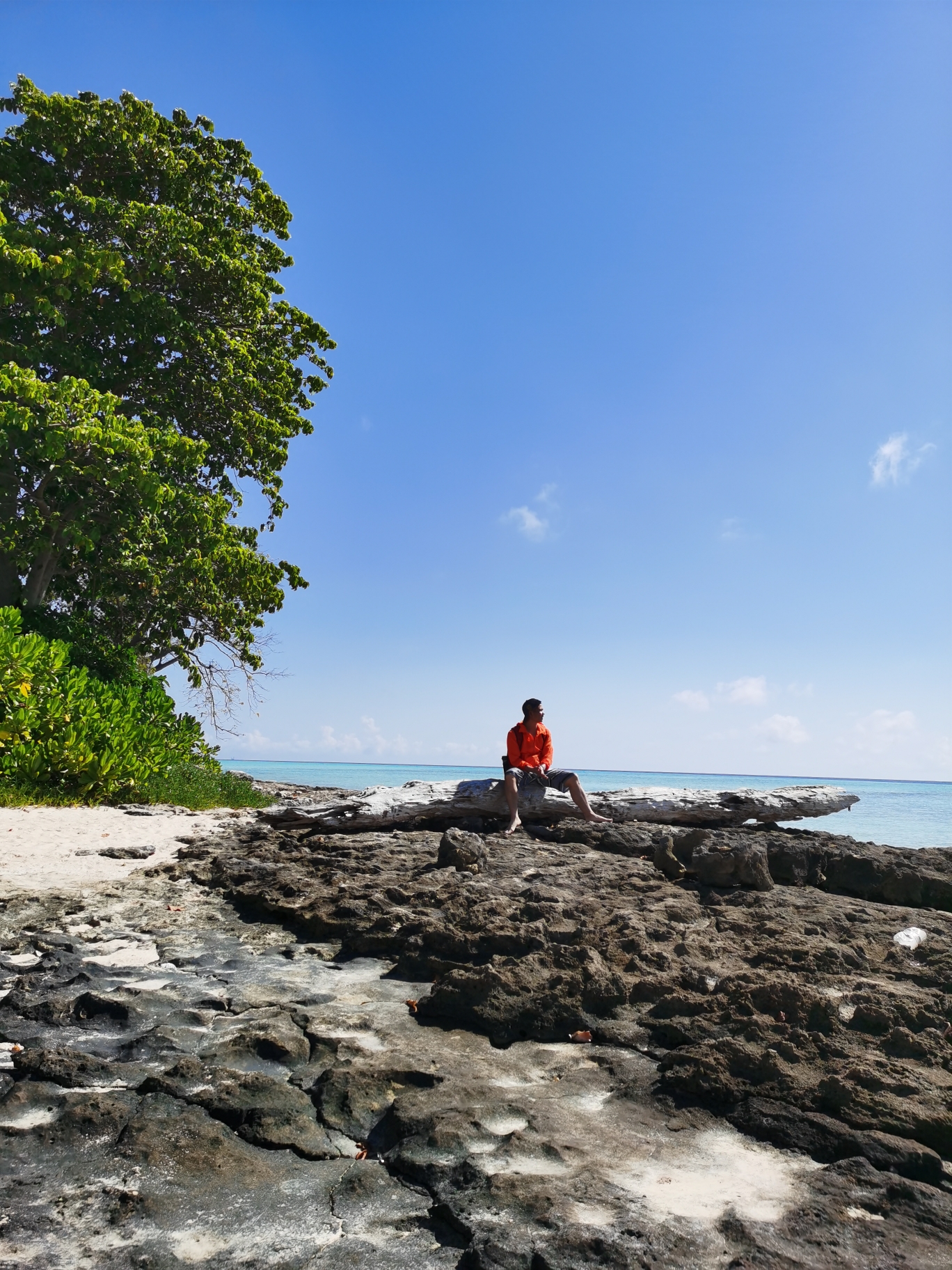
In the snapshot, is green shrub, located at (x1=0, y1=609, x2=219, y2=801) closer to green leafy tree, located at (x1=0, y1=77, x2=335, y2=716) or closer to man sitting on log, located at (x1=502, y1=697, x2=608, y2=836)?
green leafy tree, located at (x1=0, y1=77, x2=335, y2=716)

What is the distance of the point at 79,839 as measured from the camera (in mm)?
7723

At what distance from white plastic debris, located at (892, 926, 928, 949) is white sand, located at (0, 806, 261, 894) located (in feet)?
18.7

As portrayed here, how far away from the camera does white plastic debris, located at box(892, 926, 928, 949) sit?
4.58 m

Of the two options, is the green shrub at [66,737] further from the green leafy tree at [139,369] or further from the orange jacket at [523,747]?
the orange jacket at [523,747]

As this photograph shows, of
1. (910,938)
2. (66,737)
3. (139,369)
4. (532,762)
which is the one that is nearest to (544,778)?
(532,762)

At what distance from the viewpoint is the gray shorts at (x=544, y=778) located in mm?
9219

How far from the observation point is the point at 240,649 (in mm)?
16312

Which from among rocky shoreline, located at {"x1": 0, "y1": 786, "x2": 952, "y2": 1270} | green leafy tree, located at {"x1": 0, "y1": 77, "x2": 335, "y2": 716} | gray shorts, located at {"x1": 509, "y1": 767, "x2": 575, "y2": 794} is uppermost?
green leafy tree, located at {"x1": 0, "y1": 77, "x2": 335, "y2": 716}

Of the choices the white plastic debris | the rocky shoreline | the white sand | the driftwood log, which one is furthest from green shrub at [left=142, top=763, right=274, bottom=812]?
the white plastic debris

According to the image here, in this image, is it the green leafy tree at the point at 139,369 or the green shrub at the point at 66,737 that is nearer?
the green shrub at the point at 66,737

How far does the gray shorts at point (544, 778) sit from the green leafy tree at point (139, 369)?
290 inches

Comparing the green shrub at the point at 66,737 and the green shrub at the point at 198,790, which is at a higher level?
the green shrub at the point at 66,737

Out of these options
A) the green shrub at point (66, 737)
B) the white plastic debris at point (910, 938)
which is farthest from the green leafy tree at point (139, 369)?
the white plastic debris at point (910, 938)

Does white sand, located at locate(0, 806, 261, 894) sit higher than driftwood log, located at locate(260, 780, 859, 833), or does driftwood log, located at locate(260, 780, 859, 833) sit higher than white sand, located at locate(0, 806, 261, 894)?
driftwood log, located at locate(260, 780, 859, 833)
